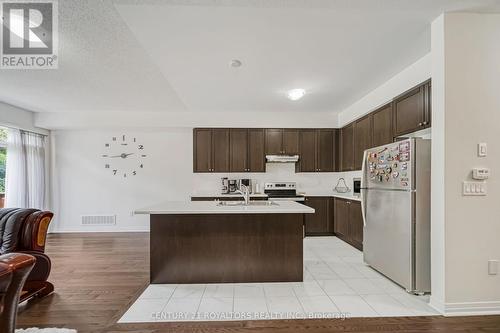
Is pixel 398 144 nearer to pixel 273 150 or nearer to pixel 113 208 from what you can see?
pixel 273 150

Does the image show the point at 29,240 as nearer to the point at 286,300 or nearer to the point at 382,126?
the point at 286,300

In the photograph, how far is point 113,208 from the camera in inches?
239

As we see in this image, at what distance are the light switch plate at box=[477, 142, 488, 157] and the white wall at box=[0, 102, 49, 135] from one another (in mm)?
6867

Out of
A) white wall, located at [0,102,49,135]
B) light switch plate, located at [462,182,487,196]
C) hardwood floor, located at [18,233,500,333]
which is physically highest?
white wall, located at [0,102,49,135]

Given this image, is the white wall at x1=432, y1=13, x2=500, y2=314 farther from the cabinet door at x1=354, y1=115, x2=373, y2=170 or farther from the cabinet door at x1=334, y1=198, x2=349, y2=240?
the cabinet door at x1=334, y1=198, x2=349, y2=240

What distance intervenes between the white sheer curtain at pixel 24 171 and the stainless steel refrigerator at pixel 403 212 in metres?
6.25

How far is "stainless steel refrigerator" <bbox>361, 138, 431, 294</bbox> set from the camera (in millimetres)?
2695

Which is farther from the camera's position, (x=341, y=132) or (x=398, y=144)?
(x=341, y=132)

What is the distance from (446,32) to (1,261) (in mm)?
3361

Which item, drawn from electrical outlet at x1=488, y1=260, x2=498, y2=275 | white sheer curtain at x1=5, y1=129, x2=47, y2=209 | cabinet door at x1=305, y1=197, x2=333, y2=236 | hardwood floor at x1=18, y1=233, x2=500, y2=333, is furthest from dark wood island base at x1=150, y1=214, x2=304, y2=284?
white sheer curtain at x1=5, y1=129, x2=47, y2=209

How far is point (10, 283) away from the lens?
3.18ft

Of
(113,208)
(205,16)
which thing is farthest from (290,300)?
(113,208)

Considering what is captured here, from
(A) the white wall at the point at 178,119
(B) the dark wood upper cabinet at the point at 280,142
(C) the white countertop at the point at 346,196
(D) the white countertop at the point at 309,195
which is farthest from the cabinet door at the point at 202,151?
(C) the white countertop at the point at 346,196

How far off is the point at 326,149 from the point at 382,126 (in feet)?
6.32
